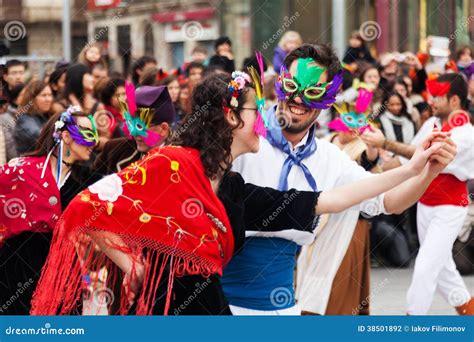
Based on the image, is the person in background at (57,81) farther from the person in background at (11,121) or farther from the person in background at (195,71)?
the person in background at (195,71)

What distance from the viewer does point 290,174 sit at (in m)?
4.84

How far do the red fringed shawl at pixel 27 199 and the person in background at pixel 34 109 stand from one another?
9.43 feet

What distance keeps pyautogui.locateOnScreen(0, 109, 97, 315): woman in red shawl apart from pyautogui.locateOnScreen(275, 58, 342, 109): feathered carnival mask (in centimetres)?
151

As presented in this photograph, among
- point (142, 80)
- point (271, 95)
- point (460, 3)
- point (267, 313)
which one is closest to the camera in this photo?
point (267, 313)

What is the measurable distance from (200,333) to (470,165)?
12.8 feet

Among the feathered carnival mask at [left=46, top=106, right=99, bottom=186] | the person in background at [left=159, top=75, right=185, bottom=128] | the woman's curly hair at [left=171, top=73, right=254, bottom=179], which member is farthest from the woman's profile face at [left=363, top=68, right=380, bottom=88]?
the woman's curly hair at [left=171, top=73, right=254, bottom=179]

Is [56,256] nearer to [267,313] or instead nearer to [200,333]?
[200,333]

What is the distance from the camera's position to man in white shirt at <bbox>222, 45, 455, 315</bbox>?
4730 mm

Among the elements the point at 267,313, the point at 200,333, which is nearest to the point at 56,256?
the point at 200,333

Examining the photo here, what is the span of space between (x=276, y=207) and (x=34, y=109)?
4994mm

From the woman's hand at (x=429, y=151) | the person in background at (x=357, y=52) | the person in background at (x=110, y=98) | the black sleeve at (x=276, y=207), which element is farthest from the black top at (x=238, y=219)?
the person in background at (x=357, y=52)

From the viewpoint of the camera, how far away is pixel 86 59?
38.4ft

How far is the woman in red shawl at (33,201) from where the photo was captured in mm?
5863

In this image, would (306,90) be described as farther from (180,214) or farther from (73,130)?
(73,130)
